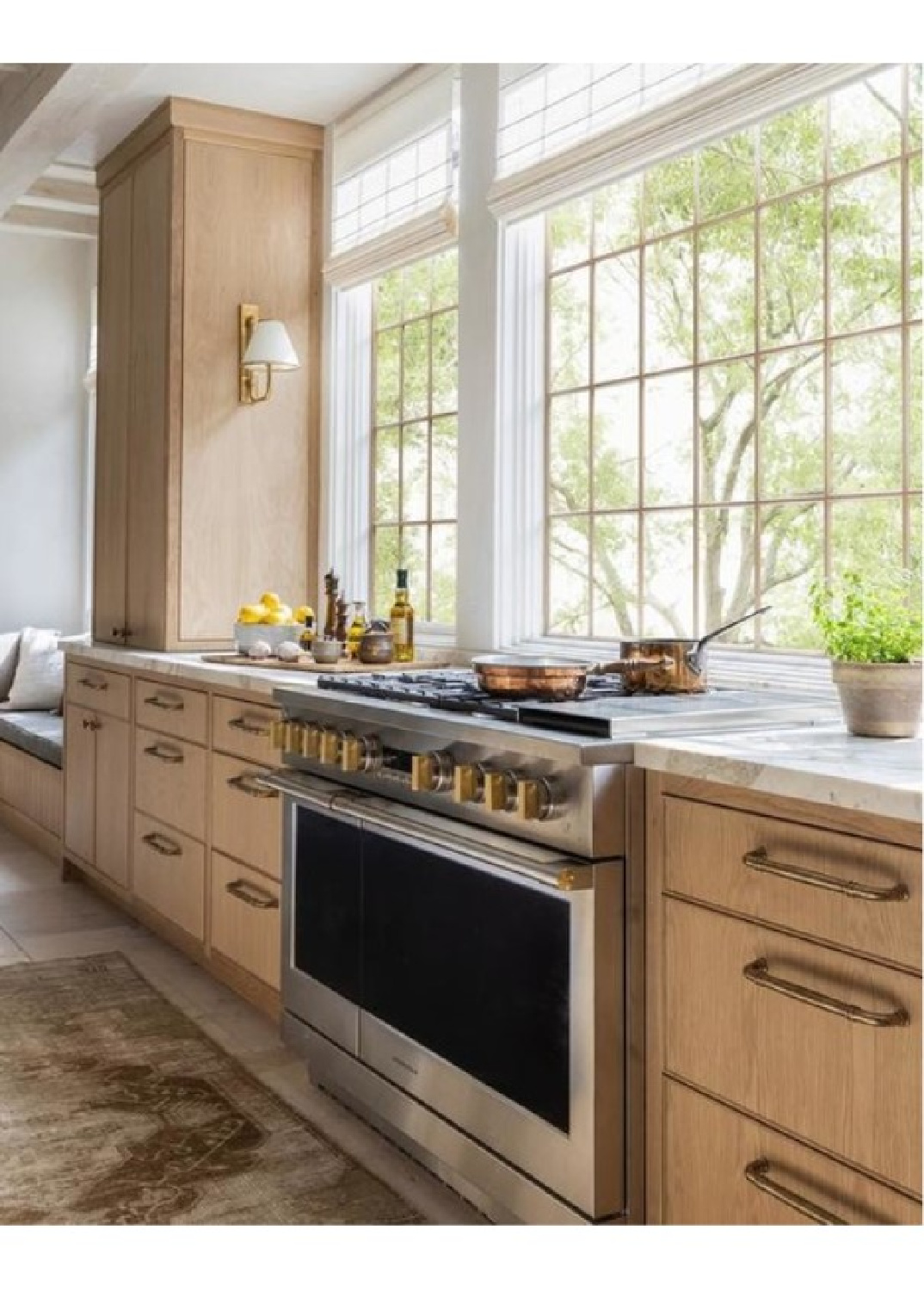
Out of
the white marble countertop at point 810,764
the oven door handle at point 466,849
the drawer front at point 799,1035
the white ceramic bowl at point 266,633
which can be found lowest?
the drawer front at point 799,1035

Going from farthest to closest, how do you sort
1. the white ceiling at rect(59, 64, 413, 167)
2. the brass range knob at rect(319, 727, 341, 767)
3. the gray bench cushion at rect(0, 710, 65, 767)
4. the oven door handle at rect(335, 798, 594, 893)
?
the gray bench cushion at rect(0, 710, 65, 767) → the white ceiling at rect(59, 64, 413, 167) → the brass range knob at rect(319, 727, 341, 767) → the oven door handle at rect(335, 798, 594, 893)

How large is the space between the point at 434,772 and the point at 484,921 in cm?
27

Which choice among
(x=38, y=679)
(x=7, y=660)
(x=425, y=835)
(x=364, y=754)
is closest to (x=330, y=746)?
(x=364, y=754)

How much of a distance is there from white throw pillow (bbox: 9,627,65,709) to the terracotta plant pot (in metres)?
4.77

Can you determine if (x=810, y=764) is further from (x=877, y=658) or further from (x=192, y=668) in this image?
(x=192, y=668)

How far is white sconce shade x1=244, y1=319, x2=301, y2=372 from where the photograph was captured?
4262 mm

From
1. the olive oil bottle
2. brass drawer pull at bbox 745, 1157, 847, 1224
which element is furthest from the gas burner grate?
brass drawer pull at bbox 745, 1157, 847, 1224

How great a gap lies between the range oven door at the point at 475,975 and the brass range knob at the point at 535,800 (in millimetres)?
63

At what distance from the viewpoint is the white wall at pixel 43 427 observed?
23.6 feet

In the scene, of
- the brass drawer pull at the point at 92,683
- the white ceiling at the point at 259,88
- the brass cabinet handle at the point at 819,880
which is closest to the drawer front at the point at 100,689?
the brass drawer pull at the point at 92,683

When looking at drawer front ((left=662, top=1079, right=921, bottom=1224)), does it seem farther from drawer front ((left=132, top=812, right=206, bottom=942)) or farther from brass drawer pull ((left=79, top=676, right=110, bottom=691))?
brass drawer pull ((left=79, top=676, right=110, bottom=691))

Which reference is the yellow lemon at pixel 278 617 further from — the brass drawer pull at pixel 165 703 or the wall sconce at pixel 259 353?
the wall sconce at pixel 259 353
